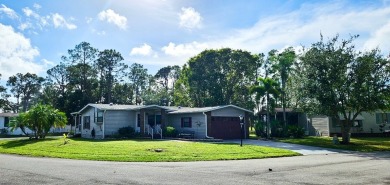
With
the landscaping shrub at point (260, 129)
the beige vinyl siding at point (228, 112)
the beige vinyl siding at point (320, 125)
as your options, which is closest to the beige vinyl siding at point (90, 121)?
the beige vinyl siding at point (228, 112)

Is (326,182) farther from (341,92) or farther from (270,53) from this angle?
(270,53)

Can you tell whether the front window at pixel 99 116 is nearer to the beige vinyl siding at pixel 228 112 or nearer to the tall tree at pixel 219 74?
the beige vinyl siding at pixel 228 112

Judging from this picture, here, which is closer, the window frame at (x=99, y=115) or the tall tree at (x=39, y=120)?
the tall tree at (x=39, y=120)

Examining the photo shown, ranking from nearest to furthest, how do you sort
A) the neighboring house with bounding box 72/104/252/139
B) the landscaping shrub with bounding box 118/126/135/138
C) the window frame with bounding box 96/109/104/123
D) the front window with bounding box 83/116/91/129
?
the landscaping shrub with bounding box 118/126/135/138 < the neighboring house with bounding box 72/104/252/139 < the window frame with bounding box 96/109/104/123 < the front window with bounding box 83/116/91/129

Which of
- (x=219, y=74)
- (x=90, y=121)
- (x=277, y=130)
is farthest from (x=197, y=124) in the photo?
(x=219, y=74)

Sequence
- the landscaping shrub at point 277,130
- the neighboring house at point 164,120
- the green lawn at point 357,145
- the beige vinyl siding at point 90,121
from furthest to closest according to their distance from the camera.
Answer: the landscaping shrub at point 277,130 → the beige vinyl siding at point 90,121 → the neighboring house at point 164,120 → the green lawn at point 357,145

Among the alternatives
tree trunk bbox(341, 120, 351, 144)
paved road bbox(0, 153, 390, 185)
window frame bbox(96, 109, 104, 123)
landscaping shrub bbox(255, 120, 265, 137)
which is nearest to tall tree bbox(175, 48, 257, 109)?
landscaping shrub bbox(255, 120, 265, 137)

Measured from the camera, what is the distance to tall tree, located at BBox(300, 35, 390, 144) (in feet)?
91.6

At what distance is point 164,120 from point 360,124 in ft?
83.2

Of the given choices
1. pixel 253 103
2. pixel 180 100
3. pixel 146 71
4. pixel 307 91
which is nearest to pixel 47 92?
pixel 146 71

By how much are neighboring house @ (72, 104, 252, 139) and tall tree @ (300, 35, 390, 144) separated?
823 cm

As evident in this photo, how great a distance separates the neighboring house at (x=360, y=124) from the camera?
4250cm

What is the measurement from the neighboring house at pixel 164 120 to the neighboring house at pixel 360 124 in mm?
13036

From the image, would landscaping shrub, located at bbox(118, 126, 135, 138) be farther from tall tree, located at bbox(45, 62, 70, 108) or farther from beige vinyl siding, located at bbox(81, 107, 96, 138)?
tall tree, located at bbox(45, 62, 70, 108)
